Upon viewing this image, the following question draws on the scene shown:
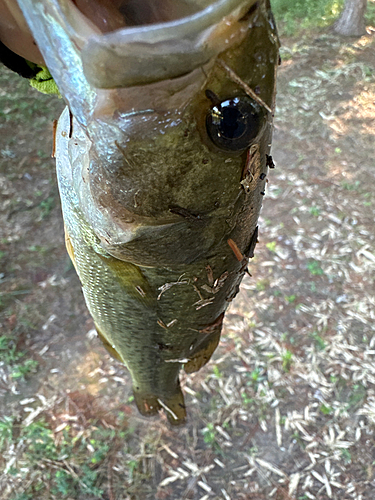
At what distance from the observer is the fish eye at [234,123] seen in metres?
0.49

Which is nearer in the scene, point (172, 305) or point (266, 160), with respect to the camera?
point (266, 160)

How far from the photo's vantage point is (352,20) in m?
4.70

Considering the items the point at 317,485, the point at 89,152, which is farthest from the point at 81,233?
the point at 317,485

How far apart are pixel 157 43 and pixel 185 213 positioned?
0.25m

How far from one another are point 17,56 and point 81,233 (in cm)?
32

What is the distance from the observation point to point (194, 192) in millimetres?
575

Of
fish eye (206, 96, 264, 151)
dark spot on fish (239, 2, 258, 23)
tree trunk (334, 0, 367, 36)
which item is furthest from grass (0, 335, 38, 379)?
tree trunk (334, 0, 367, 36)

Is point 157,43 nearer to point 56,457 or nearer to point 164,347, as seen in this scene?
point 164,347

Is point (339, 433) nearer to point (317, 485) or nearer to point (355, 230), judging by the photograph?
point (317, 485)

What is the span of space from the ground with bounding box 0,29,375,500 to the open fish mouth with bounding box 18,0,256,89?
1920mm

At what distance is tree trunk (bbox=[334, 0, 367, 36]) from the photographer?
4.63 metres

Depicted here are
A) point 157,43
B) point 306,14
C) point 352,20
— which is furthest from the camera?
point 306,14

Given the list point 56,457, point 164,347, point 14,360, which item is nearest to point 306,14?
point 14,360

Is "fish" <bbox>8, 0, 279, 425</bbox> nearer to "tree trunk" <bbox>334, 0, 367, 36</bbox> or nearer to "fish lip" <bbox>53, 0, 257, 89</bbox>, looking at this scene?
"fish lip" <bbox>53, 0, 257, 89</bbox>
